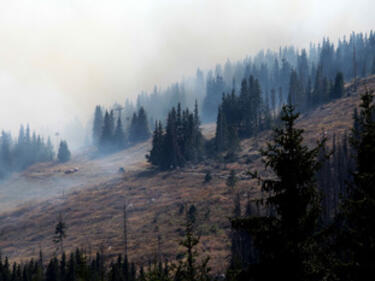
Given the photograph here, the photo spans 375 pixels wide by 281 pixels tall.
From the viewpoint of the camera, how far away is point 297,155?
10.5m

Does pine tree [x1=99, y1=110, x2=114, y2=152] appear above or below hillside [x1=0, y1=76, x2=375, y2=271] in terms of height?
above

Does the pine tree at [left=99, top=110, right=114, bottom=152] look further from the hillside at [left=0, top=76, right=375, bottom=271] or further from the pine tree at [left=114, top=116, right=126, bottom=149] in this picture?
the hillside at [left=0, top=76, right=375, bottom=271]

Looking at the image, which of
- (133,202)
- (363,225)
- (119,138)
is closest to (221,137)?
(133,202)

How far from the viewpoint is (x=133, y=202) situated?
9669 centimetres

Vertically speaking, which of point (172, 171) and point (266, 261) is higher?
point (172, 171)

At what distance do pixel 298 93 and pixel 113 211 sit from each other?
345ft

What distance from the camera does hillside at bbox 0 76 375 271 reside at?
72.4 metres

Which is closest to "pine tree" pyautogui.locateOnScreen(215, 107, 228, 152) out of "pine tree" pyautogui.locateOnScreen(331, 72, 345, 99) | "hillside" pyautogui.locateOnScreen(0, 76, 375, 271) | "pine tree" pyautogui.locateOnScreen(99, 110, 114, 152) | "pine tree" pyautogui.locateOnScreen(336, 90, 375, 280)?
"hillside" pyautogui.locateOnScreen(0, 76, 375, 271)

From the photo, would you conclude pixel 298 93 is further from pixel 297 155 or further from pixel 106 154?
pixel 297 155

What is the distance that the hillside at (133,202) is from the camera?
72.4m

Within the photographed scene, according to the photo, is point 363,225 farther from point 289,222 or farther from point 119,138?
point 119,138

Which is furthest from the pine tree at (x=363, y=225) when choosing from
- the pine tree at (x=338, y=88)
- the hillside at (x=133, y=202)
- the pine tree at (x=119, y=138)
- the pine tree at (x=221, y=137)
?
the pine tree at (x=119, y=138)

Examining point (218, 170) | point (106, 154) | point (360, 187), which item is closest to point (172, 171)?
point (218, 170)

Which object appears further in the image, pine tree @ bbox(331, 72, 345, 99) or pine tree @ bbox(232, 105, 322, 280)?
pine tree @ bbox(331, 72, 345, 99)
